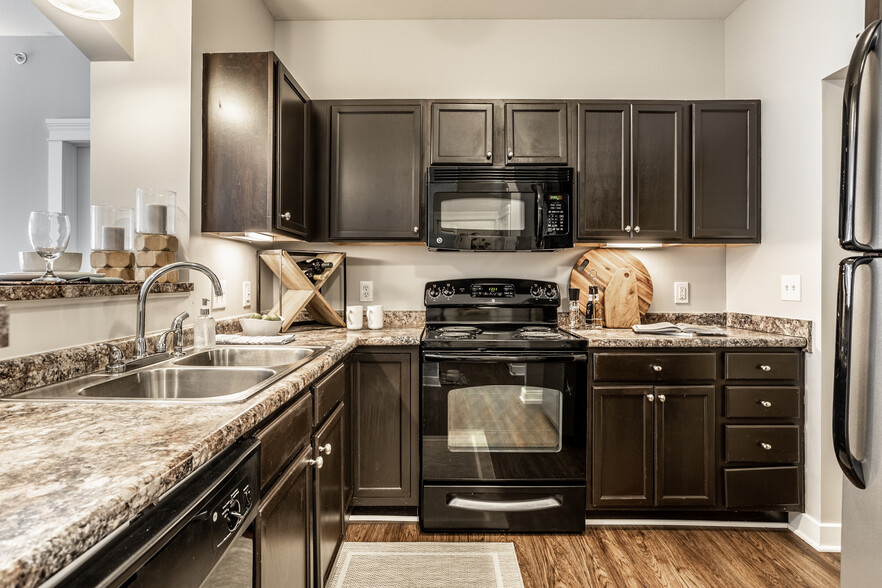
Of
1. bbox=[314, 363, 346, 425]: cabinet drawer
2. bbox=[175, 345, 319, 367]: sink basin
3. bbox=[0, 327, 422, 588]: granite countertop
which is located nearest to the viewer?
bbox=[0, 327, 422, 588]: granite countertop

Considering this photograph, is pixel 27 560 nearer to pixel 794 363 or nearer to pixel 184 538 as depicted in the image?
pixel 184 538

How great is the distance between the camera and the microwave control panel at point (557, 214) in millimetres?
2471

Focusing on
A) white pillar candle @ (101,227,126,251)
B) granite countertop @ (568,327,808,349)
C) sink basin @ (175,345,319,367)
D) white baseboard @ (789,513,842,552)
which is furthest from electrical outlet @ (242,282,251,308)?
white baseboard @ (789,513,842,552)

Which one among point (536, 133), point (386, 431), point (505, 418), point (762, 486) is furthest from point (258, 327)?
point (762, 486)

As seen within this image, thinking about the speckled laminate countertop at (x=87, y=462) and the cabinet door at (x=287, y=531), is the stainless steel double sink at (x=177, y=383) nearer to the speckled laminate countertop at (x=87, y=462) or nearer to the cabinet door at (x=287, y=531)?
the speckled laminate countertop at (x=87, y=462)

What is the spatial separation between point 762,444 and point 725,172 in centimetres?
136

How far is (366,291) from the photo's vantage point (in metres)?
2.84

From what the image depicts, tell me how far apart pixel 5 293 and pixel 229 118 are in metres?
1.17

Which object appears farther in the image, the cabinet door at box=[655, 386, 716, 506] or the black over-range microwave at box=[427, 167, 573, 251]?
the black over-range microwave at box=[427, 167, 573, 251]

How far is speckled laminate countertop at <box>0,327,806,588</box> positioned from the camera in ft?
1.58

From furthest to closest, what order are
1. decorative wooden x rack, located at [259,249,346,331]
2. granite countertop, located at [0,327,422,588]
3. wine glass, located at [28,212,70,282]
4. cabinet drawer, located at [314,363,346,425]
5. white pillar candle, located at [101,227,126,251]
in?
decorative wooden x rack, located at [259,249,346,331] < white pillar candle, located at [101,227,126,251] < cabinet drawer, located at [314,363,346,425] < wine glass, located at [28,212,70,282] < granite countertop, located at [0,327,422,588]

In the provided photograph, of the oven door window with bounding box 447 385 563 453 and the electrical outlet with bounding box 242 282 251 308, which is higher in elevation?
the electrical outlet with bounding box 242 282 251 308

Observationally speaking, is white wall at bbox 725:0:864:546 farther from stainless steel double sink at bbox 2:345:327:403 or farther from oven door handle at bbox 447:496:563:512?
→ stainless steel double sink at bbox 2:345:327:403

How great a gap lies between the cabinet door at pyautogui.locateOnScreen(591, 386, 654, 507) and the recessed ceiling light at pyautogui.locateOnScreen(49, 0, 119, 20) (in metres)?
2.25
